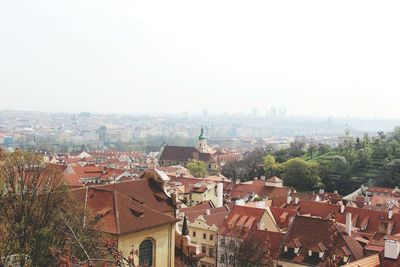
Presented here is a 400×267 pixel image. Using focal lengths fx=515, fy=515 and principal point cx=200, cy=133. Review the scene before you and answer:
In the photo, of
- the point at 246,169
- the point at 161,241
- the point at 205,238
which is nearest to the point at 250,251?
the point at 161,241

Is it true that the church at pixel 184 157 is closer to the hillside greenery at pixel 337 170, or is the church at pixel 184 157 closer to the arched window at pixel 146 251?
the hillside greenery at pixel 337 170

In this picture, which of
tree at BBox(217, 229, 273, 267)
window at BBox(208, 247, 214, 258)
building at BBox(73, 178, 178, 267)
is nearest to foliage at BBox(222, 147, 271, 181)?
window at BBox(208, 247, 214, 258)

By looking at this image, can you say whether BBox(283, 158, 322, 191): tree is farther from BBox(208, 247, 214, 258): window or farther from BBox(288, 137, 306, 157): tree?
BBox(208, 247, 214, 258): window

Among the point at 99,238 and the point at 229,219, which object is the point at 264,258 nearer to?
the point at 229,219

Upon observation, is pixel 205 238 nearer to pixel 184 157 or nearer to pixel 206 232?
pixel 206 232

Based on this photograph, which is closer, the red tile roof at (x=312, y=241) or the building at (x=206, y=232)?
the red tile roof at (x=312, y=241)

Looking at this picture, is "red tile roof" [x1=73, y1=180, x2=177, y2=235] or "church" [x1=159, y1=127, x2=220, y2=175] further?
"church" [x1=159, y1=127, x2=220, y2=175]

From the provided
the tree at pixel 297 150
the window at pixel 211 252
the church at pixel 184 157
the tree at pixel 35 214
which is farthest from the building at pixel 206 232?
the church at pixel 184 157
